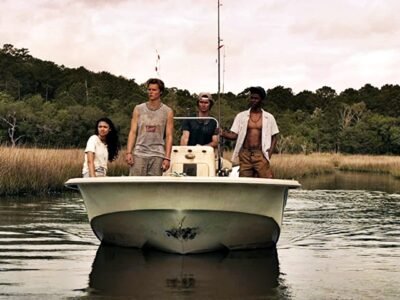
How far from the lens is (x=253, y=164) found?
8578 mm

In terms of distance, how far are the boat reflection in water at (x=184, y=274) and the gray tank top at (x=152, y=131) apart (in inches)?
42.0

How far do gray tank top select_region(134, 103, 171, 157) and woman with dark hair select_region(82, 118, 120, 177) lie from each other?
1.68ft

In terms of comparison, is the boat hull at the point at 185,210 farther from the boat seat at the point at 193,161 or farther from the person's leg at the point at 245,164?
the boat seat at the point at 193,161

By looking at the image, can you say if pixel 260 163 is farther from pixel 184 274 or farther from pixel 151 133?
pixel 184 274

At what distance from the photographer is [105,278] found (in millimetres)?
6531

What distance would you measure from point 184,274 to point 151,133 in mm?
1892

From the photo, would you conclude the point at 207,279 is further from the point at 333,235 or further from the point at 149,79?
the point at 333,235


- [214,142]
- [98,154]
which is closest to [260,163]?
[214,142]

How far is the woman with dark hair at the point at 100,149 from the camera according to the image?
27.2ft

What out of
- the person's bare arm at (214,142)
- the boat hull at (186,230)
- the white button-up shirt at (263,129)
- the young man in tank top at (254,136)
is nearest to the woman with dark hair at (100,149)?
the boat hull at (186,230)

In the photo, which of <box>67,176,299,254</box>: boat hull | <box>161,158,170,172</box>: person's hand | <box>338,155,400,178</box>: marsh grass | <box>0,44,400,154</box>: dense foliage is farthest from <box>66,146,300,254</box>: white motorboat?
<box>338,155,400,178</box>: marsh grass

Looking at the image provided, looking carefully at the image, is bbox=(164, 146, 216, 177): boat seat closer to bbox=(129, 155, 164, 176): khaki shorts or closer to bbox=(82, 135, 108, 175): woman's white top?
bbox=(129, 155, 164, 176): khaki shorts

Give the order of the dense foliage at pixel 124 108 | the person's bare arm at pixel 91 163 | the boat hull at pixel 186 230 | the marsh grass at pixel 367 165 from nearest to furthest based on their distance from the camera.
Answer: the boat hull at pixel 186 230 < the person's bare arm at pixel 91 163 < the marsh grass at pixel 367 165 < the dense foliage at pixel 124 108

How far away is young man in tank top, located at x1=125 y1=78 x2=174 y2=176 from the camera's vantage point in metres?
8.09
